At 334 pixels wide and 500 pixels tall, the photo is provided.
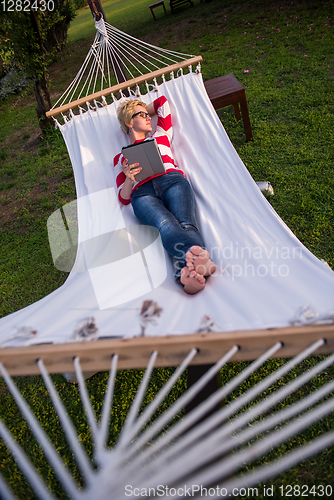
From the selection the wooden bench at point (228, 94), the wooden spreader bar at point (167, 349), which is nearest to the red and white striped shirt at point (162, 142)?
the wooden bench at point (228, 94)

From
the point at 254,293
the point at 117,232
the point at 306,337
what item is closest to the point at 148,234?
the point at 117,232

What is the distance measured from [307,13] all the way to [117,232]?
5.95 meters

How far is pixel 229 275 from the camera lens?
136cm

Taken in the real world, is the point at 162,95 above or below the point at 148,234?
above

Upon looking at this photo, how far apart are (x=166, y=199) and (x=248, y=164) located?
4.03 ft

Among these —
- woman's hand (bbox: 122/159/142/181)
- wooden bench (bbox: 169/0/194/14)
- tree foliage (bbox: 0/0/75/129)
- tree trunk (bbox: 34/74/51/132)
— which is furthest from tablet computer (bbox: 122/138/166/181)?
wooden bench (bbox: 169/0/194/14)

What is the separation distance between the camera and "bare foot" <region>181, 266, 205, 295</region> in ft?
4.18

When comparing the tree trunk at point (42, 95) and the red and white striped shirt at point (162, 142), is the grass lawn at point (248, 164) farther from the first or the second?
the red and white striped shirt at point (162, 142)

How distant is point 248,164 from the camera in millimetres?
2723

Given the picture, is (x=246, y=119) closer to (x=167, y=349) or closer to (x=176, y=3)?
(x=167, y=349)

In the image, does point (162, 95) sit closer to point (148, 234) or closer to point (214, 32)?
point (148, 234)

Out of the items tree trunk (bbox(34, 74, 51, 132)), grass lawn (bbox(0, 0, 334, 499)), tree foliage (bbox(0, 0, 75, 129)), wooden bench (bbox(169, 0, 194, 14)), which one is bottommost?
grass lawn (bbox(0, 0, 334, 499))

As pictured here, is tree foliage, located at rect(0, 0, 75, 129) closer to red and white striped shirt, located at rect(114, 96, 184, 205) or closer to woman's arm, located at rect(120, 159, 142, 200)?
red and white striped shirt, located at rect(114, 96, 184, 205)

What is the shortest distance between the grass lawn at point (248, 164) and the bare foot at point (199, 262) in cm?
55
